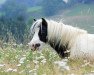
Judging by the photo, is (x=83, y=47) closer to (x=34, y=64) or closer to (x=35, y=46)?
(x=35, y=46)

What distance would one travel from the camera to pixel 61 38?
11078 millimetres

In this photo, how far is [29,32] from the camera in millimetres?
11805

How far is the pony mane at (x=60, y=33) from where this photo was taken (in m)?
11.1

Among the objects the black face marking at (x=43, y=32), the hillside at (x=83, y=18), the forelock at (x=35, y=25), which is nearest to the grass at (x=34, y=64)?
the black face marking at (x=43, y=32)

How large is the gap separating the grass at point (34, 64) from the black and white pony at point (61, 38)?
25cm

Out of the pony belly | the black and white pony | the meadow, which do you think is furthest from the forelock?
the pony belly

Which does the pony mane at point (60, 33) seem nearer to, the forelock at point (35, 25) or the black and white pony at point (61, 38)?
the black and white pony at point (61, 38)

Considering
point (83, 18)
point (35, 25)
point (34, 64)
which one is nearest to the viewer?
point (34, 64)

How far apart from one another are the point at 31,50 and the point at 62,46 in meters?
0.97

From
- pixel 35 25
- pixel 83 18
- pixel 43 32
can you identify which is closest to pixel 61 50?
pixel 43 32

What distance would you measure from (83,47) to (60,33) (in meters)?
0.67

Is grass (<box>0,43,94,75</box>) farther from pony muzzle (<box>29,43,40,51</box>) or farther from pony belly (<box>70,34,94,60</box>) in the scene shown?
pony belly (<box>70,34,94,60</box>)

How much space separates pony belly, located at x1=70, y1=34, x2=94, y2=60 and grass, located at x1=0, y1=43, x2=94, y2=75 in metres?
0.45

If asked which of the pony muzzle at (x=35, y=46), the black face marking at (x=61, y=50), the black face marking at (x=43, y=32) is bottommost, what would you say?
the black face marking at (x=61, y=50)
